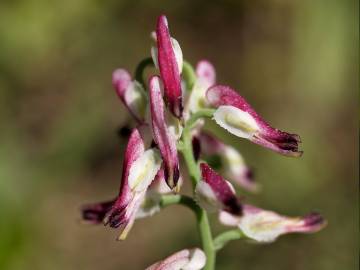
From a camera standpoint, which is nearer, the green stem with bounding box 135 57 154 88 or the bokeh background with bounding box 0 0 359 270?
the green stem with bounding box 135 57 154 88

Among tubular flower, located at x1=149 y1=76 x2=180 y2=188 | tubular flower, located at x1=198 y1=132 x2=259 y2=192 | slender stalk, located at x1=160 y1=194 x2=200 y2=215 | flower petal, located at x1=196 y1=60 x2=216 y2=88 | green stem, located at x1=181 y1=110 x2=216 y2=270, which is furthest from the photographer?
tubular flower, located at x1=198 y1=132 x2=259 y2=192

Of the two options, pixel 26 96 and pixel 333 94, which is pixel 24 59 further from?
pixel 333 94

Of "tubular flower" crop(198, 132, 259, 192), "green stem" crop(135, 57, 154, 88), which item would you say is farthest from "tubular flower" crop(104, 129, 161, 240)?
"tubular flower" crop(198, 132, 259, 192)

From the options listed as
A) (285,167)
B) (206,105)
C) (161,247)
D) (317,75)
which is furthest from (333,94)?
(206,105)

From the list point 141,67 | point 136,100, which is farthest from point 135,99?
point 141,67

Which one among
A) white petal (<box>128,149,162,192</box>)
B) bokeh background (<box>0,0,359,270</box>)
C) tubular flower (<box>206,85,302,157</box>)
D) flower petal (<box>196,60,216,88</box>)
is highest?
Result: flower petal (<box>196,60,216,88</box>)

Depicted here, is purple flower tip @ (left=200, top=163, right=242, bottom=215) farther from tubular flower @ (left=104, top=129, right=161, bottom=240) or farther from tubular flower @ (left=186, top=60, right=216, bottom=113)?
tubular flower @ (left=186, top=60, right=216, bottom=113)
